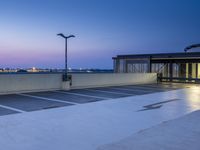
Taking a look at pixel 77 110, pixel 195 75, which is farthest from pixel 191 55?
pixel 77 110

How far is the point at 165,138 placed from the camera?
13.1 ft

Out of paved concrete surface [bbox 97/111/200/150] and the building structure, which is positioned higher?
the building structure

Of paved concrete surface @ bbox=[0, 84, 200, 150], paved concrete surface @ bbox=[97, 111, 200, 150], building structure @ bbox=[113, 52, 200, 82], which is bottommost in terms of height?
paved concrete surface @ bbox=[0, 84, 200, 150]

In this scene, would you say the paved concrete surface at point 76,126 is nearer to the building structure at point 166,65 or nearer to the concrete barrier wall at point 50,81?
the concrete barrier wall at point 50,81

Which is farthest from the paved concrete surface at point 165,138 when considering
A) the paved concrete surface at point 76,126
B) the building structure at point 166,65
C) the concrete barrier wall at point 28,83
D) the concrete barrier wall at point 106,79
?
the building structure at point 166,65

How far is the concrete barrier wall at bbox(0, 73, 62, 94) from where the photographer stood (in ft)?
34.4

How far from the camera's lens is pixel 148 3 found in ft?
63.0

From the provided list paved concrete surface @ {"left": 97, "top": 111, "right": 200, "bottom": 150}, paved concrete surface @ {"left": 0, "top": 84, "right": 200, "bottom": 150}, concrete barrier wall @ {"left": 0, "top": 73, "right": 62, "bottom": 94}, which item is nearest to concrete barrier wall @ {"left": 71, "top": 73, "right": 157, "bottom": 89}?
concrete barrier wall @ {"left": 0, "top": 73, "right": 62, "bottom": 94}

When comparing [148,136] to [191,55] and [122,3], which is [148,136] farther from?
[191,55]

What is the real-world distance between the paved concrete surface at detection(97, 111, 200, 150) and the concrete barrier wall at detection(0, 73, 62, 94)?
789cm

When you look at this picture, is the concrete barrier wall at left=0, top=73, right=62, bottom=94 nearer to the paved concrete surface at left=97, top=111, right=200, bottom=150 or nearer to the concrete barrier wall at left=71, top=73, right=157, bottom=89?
the concrete barrier wall at left=71, top=73, right=157, bottom=89

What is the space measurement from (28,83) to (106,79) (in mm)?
5665

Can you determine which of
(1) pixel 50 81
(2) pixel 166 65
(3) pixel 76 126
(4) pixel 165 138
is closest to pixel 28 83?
(1) pixel 50 81

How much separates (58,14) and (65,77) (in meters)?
6.87
